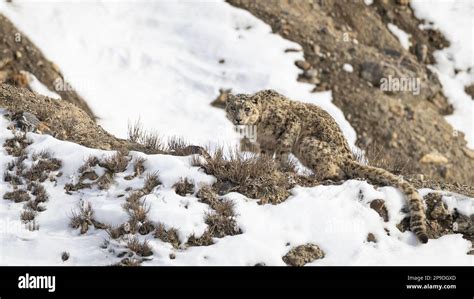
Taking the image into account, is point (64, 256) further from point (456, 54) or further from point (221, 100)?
point (456, 54)

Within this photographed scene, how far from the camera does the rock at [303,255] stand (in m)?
7.96

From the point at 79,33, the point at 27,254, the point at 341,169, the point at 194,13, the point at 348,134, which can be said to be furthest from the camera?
the point at 194,13

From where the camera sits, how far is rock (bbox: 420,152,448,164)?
729 inches

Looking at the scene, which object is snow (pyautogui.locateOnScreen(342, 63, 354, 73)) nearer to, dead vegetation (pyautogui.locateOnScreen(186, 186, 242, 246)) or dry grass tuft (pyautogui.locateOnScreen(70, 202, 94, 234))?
dead vegetation (pyautogui.locateOnScreen(186, 186, 242, 246))

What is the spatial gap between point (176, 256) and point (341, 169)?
118 inches

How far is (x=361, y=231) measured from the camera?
339 inches

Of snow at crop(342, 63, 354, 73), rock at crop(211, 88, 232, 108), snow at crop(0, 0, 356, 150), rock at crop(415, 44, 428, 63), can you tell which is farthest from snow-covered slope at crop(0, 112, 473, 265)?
rock at crop(415, 44, 428, 63)

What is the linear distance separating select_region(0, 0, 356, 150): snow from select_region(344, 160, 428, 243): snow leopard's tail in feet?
23.7

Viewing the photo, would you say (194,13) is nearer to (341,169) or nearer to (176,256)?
(341,169)

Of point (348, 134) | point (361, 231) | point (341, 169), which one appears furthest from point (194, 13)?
point (361, 231)

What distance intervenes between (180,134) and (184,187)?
7.90m

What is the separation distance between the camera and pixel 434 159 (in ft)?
61.1

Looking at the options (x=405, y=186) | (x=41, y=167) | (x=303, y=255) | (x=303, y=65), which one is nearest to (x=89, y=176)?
(x=41, y=167)

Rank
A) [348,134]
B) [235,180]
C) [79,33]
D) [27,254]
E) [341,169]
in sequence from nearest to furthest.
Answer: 1. [27,254]
2. [235,180]
3. [341,169]
4. [348,134]
5. [79,33]
